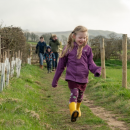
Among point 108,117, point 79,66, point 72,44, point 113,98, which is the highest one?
point 72,44

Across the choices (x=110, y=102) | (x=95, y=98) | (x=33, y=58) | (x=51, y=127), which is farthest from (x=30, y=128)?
(x=33, y=58)

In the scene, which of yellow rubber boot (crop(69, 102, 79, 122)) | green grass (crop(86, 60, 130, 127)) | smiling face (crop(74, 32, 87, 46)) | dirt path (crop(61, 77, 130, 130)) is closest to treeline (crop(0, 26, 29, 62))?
green grass (crop(86, 60, 130, 127))

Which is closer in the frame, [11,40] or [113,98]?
[113,98]

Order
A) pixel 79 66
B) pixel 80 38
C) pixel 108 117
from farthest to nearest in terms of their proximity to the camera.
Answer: pixel 108 117 → pixel 80 38 → pixel 79 66

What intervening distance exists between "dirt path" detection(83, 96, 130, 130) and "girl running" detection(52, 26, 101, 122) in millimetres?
850

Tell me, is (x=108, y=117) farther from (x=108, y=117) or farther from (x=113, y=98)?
(x=113, y=98)

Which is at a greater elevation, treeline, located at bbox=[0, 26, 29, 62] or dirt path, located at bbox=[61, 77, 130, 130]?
treeline, located at bbox=[0, 26, 29, 62]

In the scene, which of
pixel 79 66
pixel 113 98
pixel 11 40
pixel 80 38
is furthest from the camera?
pixel 11 40

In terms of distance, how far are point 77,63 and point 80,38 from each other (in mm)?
488

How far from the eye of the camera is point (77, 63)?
4184mm

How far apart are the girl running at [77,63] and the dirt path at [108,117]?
33.5 inches

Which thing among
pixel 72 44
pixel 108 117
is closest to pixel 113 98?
pixel 108 117

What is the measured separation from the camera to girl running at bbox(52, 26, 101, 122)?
4.16 meters

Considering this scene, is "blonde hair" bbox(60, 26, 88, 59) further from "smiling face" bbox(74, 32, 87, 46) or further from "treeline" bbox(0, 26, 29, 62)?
"treeline" bbox(0, 26, 29, 62)
